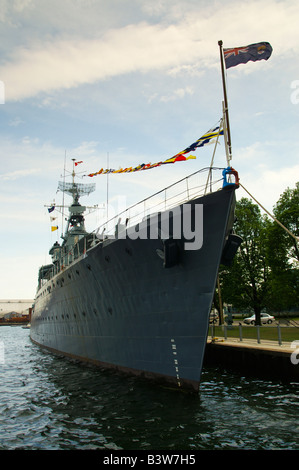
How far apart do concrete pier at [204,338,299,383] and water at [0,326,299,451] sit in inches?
19.4

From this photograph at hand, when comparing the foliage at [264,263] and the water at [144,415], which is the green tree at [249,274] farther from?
the water at [144,415]

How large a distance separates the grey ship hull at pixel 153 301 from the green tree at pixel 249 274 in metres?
18.6

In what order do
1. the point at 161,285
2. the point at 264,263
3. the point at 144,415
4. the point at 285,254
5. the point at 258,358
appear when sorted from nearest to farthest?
the point at 144,415 → the point at 161,285 → the point at 258,358 → the point at 285,254 → the point at 264,263

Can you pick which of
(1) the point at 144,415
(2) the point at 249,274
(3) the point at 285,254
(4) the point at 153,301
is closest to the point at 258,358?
(4) the point at 153,301

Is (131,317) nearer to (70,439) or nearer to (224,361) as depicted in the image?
(70,439)

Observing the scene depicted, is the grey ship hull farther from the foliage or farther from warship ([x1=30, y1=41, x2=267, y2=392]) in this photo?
the foliage

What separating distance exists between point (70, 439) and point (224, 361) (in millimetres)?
9837

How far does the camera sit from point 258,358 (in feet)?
44.7

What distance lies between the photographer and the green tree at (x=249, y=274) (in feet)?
102

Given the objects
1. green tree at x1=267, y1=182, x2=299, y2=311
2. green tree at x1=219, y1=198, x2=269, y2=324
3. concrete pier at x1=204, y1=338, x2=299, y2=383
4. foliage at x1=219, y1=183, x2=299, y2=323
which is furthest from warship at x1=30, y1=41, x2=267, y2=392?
green tree at x1=219, y1=198, x2=269, y2=324

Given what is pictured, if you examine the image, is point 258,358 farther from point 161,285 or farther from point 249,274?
point 249,274

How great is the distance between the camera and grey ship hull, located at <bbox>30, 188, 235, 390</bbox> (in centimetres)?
968

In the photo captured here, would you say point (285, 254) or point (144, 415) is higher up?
point (285, 254)

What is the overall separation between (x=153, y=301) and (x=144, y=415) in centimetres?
341
